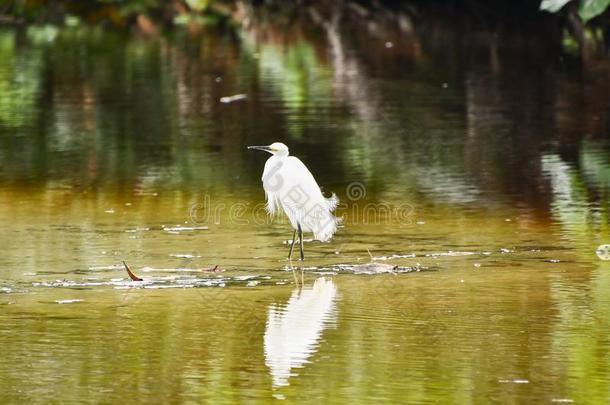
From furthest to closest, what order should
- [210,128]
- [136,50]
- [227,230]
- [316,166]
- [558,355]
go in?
[136,50]
[210,128]
[316,166]
[227,230]
[558,355]

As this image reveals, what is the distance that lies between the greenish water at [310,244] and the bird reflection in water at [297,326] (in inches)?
0.7

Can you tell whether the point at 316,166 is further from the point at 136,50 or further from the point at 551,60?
the point at 136,50

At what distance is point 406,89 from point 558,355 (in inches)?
515

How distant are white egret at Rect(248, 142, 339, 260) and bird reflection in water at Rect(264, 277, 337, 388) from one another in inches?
37.8

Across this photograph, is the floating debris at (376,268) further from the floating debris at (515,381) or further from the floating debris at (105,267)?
the floating debris at (515,381)

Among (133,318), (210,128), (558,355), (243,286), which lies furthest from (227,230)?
(210,128)

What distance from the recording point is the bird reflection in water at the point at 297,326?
645cm

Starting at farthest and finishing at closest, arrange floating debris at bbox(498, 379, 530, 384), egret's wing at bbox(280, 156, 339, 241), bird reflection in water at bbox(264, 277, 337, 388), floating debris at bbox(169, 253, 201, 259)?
egret's wing at bbox(280, 156, 339, 241)
floating debris at bbox(169, 253, 201, 259)
bird reflection in water at bbox(264, 277, 337, 388)
floating debris at bbox(498, 379, 530, 384)

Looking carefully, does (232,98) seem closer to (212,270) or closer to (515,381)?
(212,270)

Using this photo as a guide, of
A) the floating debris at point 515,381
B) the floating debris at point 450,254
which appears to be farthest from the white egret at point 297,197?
the floating debris at point 515,381

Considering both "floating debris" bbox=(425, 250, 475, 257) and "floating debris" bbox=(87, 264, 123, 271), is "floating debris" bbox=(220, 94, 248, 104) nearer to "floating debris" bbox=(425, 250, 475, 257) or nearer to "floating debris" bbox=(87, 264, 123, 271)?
"floating debris" bbox=(425, 250, 475, 257)

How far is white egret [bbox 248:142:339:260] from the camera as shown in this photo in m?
9.27

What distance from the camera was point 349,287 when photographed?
8086mm

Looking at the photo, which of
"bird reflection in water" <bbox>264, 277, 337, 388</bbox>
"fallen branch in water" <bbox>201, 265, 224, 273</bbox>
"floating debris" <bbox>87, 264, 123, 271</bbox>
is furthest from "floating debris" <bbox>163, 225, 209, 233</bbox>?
"bird reflection in water" <bbox>264, 277, 337, 388</bbox>
